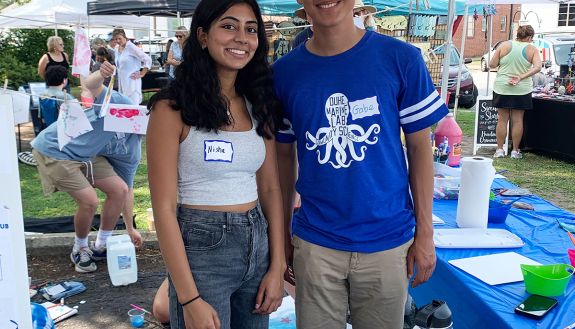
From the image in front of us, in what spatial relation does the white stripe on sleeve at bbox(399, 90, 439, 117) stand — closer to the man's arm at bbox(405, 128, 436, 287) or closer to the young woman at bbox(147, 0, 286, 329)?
the man's arm at bbox(405, 128, 436, 287)

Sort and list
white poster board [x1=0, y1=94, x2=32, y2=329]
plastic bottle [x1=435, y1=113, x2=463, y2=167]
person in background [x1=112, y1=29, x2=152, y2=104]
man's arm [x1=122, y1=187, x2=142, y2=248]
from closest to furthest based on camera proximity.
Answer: white poster board [x1=0, y1=94, x2=32, y2=329], plastic bottle [x1=435, y1=113, x2=463, y2=167], man's arm [x1=122, y1=187, x2=142, y2=248], person in background [x1=112, y1=29, x2=152, y2=104]

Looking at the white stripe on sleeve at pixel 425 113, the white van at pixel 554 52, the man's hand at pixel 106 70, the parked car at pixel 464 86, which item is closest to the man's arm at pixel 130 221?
the man's hand at pixel 106 70

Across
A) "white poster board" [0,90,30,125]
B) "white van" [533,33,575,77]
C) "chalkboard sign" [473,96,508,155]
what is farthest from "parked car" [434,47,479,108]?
"white poster board" [0,90,30,125]

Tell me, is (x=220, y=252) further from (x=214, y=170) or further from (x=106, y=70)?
(x=106, y=70)

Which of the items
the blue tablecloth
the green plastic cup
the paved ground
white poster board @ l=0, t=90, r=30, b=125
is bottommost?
the paved ground

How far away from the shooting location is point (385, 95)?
1593 mm

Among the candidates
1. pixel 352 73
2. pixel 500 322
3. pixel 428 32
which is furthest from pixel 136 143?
pixel 428 32

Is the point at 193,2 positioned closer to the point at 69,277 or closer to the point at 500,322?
the point at 69,277

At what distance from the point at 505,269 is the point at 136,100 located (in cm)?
642

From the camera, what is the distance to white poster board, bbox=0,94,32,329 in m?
1.49

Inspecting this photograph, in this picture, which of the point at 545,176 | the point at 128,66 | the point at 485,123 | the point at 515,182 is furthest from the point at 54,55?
the point at 545,176

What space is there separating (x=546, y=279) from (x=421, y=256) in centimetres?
42

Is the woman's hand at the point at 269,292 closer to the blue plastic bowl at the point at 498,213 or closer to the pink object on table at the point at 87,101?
the blue plastic bowl at the point at 498,213

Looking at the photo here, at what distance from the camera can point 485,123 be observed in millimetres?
7805
